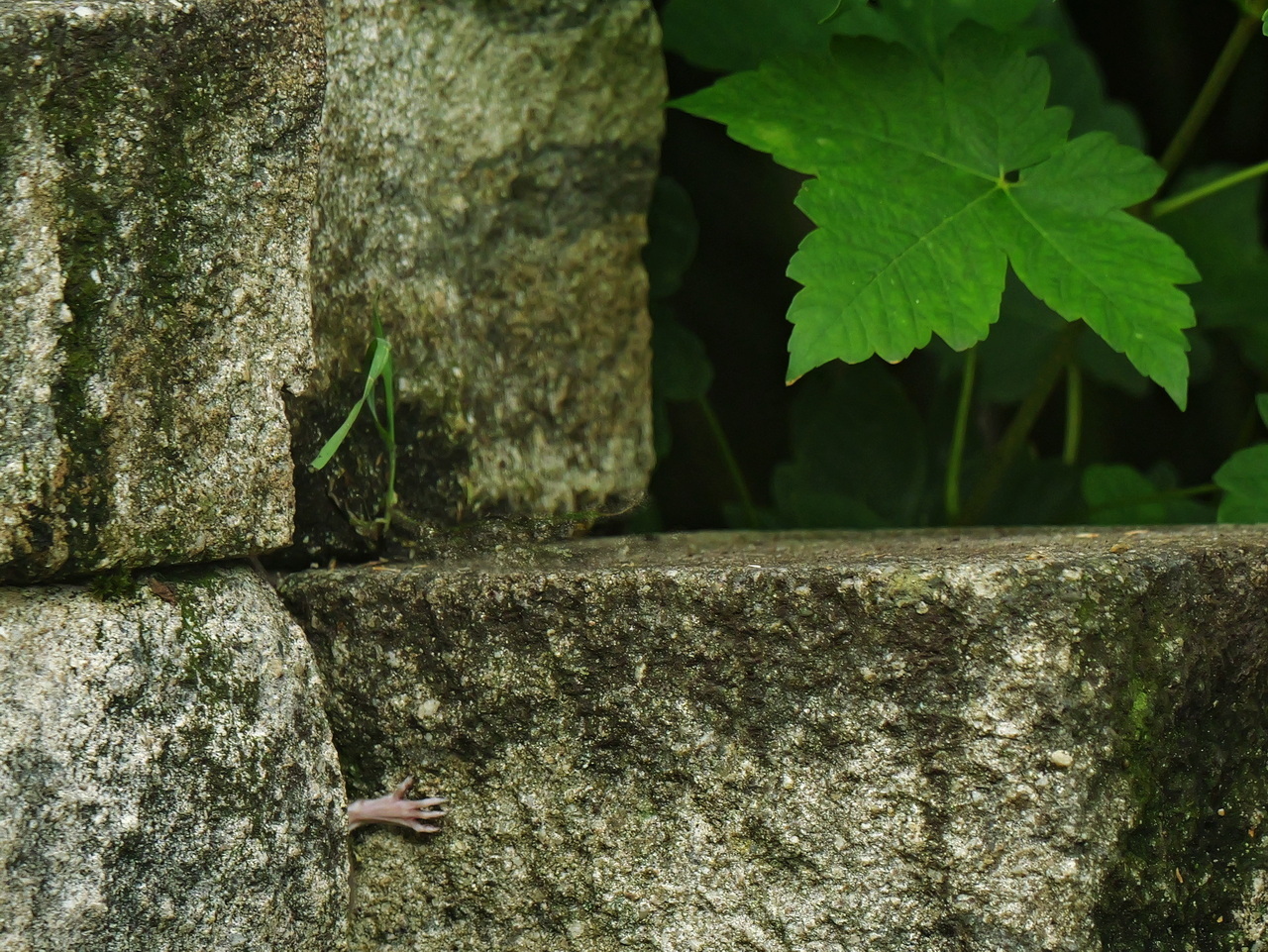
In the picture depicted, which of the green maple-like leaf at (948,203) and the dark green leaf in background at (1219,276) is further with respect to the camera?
the dark green leaf in background at (1219,276)

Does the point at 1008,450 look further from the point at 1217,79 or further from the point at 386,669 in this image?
the point at 386,669

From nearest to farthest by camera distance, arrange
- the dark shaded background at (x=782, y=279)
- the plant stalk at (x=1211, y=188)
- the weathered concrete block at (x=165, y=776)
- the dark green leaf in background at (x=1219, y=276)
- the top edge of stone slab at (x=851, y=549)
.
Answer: the weathered concrete block at (x=165, y=776)
the top edge of stone slab at (x=851, y=549)
the plant stalk at (x=1211, y=188)
the dark green leaf in background at (x=1219, y=276)
the dark shaded background at (x=782, y=279)

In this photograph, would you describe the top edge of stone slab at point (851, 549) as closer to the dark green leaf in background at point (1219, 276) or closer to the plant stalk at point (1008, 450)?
the plant stalk at point (1008, 450)

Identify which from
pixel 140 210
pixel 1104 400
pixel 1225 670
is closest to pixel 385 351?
pixel 140 210

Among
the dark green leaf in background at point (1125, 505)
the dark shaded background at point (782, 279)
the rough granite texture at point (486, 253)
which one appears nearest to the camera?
the rough granite texture at point (486, 253)

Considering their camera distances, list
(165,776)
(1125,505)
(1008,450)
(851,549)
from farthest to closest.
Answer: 1. (1008,450)
2. (1125,505)
3. (851,549)
4. (165,776)

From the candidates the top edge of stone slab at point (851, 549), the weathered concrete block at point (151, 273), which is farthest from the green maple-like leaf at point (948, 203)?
the weathered concrete block at point (151, 273)

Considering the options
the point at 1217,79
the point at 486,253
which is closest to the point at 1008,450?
the point at 1217,79
